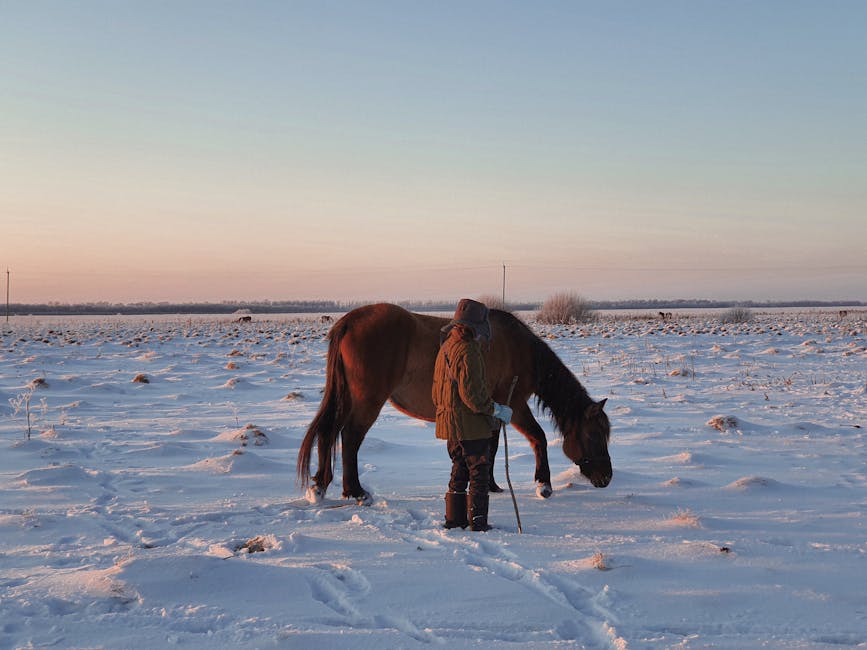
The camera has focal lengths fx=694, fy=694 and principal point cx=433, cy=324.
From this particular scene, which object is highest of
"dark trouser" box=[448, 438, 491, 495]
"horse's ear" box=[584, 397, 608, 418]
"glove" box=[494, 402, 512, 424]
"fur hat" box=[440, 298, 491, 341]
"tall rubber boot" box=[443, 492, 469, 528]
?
"fur hat" box=[440, 298, 491, 341]

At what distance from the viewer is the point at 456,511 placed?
492 centimetres

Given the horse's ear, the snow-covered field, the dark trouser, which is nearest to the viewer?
the snow-covered field

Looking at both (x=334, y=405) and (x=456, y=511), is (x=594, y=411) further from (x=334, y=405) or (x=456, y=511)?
(x=334, y=405)

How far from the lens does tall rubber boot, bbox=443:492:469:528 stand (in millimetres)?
4902

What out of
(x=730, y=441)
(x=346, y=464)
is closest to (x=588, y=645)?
(x=346, y=464)

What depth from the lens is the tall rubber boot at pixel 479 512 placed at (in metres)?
4.86

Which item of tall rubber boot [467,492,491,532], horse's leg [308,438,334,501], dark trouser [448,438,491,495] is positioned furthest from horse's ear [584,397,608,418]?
horse's leg [308,438,334,501]

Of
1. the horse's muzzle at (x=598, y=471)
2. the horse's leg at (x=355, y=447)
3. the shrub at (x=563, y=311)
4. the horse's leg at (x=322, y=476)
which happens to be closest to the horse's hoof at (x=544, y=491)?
the horse's muzzle at (x=598, y=471)

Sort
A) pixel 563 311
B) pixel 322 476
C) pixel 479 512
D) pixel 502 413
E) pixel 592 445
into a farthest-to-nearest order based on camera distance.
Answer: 1. pixel 563 311
2. pixel 592 445
3. pixel 322 476
4. pixel 502 413
5. pixel 479 512

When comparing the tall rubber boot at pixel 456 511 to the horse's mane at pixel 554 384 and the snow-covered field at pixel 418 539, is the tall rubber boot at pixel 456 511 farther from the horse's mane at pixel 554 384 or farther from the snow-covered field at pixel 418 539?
the horse's mane at pixel 554 384

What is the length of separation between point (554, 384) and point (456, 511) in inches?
79.1

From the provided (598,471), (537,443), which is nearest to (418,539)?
(537,443)

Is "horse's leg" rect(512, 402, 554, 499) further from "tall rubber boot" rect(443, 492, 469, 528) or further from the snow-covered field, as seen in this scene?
"tall rubber boot" rect(443, 492, 469, 528)

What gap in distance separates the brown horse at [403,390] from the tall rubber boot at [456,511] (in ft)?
3.03
